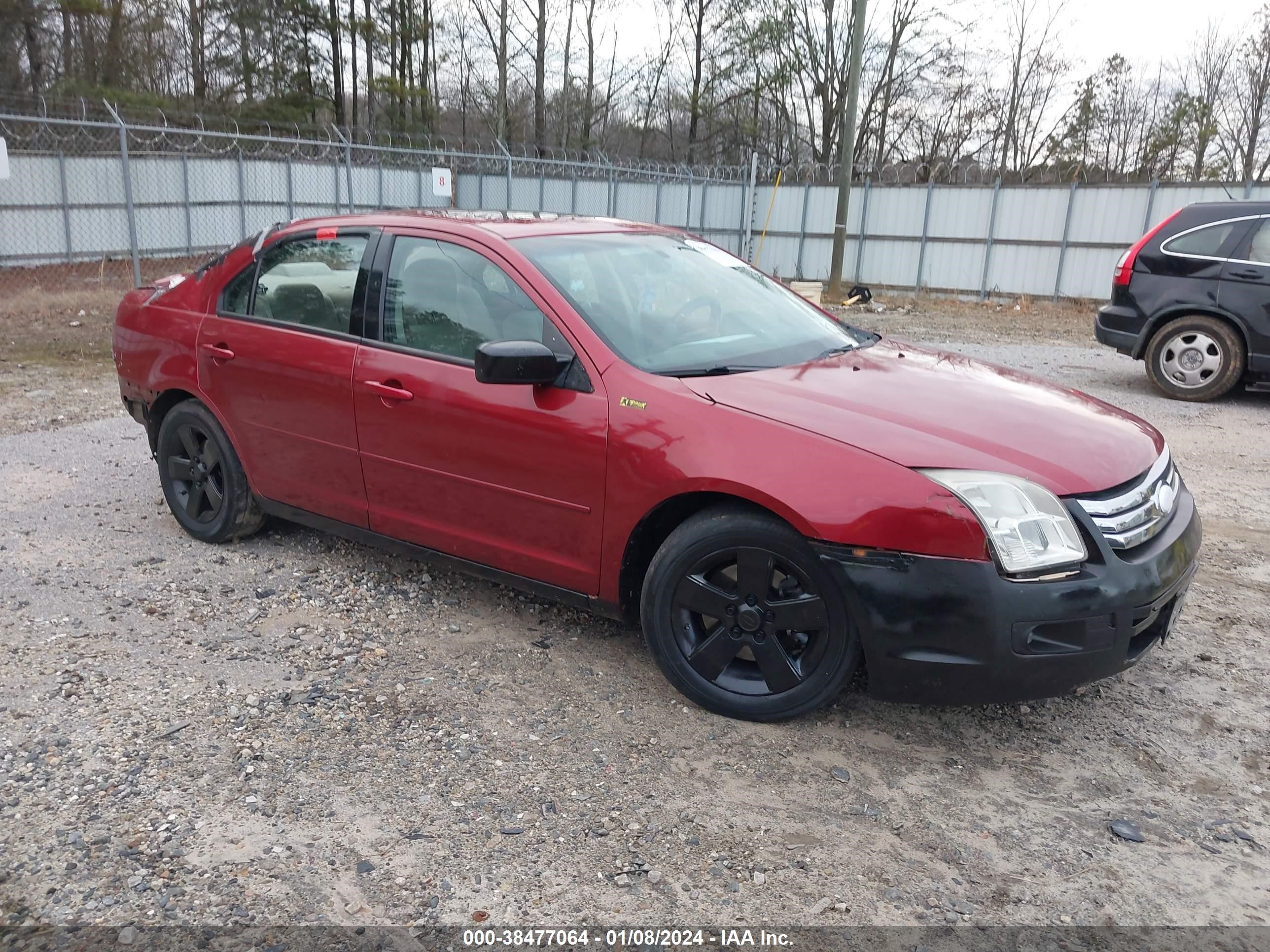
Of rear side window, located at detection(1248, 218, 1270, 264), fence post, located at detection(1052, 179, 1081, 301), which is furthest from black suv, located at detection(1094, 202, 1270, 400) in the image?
fence post, located at detection(1052, 179, 1081, 301)

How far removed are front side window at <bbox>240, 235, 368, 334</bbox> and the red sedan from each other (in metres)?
0.01

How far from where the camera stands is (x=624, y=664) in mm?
3717

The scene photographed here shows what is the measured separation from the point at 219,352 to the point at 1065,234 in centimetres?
1795

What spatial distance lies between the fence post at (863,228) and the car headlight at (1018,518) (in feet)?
62.0

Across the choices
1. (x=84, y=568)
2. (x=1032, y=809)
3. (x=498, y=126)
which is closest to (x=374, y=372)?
(x=84, y=568)

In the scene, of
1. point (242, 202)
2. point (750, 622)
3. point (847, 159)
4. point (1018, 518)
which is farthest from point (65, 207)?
point (1018, 518)

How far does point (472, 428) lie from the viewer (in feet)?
12.0

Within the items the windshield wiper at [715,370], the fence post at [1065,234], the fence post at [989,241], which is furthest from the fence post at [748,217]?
the windshield wiper at [715,370]

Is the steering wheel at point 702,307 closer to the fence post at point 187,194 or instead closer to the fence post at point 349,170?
the fence post at point 349,170

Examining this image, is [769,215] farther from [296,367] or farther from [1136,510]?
[1136,510]

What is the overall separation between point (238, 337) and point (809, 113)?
35803 mm

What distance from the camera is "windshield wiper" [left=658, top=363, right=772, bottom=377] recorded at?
3395 millimetres

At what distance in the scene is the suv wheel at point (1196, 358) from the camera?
8.65m

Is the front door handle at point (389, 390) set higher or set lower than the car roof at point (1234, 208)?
lower
